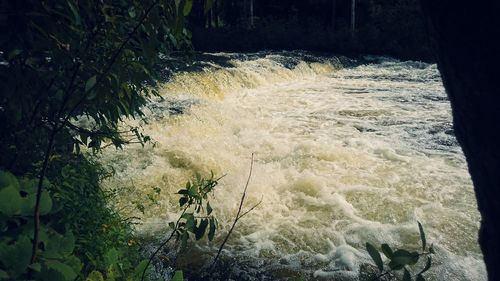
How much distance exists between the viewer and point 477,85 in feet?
2.37

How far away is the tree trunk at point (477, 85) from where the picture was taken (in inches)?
27.5

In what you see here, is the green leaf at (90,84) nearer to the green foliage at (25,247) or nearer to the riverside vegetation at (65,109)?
the riverside vegetation at (65,109)

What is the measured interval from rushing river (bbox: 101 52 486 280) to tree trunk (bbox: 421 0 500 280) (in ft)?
10.9

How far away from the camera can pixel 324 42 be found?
20.4 metres

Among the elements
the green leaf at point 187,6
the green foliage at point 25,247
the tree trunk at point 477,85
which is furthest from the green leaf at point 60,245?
the tree trunk at point 477,85

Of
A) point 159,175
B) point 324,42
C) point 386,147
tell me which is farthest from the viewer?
point 324,42

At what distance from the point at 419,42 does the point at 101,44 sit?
20.8 metres

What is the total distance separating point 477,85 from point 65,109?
Answer: 6.50ft

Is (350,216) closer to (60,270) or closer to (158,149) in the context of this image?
(158,149)

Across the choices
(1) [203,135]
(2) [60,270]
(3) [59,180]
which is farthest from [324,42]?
(2) [60,270]

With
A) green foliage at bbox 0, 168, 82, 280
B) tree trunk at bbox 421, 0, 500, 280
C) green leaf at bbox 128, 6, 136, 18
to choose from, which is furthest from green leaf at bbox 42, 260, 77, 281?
green leaf at bbox 128, 6, 136, 18

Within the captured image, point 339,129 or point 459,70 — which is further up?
point 459,70

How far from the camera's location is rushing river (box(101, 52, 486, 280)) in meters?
4.27

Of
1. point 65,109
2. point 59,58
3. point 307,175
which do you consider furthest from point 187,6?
point 307,175
